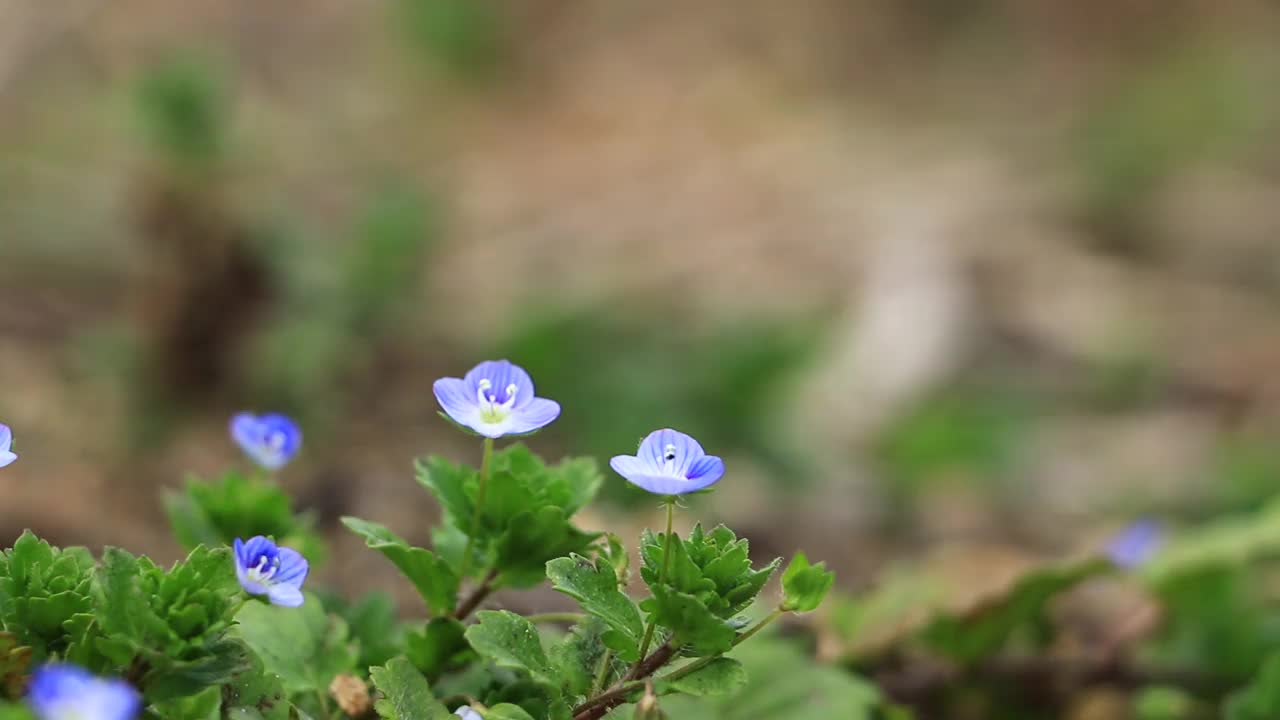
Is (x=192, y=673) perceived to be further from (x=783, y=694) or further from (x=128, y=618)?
(x=783, y=694)

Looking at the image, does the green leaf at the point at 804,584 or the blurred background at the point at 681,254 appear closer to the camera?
the green leaf at the point at 804,584

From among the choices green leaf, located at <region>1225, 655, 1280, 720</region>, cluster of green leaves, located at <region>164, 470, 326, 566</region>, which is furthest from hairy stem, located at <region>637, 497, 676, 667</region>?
green leaf, located at <region>1225, 655, 1280, 720</region>

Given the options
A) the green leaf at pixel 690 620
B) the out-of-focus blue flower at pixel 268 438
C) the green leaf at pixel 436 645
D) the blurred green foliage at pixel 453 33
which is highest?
the blurred green foliage at pixel 453 33

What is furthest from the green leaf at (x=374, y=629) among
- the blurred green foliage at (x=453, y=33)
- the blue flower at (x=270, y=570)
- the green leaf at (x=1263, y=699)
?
the blurred green foliage at (x=453, y=33)

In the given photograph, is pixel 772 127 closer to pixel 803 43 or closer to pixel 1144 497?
pixel 803 43

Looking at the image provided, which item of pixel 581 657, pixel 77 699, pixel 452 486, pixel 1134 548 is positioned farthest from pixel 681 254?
pixel 77 699

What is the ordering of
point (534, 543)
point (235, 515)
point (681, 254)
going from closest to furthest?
1. point (534, 543)
2. point (235, 515)
3. point (681, 254)

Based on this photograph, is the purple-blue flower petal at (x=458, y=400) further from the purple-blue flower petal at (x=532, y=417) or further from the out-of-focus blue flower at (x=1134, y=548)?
Result: the out-of-focus blue flower at (x=1134, y=548)
